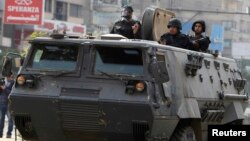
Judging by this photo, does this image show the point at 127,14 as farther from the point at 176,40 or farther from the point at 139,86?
the point at 139,86

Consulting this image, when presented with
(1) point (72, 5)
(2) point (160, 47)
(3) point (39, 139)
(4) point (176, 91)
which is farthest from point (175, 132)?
(1) point (72, 5)

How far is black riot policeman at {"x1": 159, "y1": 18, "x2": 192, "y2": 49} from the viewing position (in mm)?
11500

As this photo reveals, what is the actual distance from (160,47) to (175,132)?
4.17 feet

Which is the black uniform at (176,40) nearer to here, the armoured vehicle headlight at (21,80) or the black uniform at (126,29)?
the black uniform at (126,29)

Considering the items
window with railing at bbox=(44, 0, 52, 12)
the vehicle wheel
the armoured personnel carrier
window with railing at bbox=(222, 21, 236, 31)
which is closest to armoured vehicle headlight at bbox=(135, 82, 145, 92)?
the armoured personnel carrier

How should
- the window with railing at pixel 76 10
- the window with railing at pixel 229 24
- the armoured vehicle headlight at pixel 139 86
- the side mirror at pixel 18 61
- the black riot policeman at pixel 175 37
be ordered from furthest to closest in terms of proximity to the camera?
1. the window with railing at pixel 229 24
2. the window with railing at pixel 76 10
3. the black riot policeman at pixel 175 37
4. the side mirror at pixel 18 61
5. the armoured vehicle headlight at pixel 139 86

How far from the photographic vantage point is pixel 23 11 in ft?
155

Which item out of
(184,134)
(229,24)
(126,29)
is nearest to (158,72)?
(184,134)

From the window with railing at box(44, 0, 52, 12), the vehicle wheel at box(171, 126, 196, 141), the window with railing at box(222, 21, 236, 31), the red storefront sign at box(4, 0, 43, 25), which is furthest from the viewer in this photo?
the window with railing at box(222, 21, 236, 31)

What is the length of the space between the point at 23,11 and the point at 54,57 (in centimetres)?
3788

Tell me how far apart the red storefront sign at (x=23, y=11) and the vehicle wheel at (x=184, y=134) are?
37.4 m

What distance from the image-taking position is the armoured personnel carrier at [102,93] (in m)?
9.27
